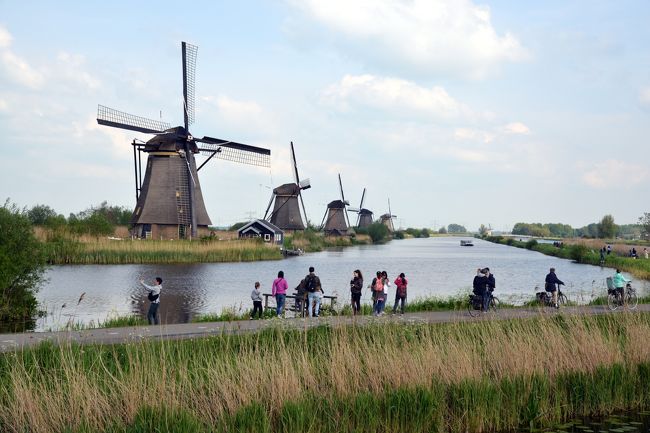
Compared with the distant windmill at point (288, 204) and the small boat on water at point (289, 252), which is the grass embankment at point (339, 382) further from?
the distant windmill at point (288, 204)

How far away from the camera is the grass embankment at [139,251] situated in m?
48.5

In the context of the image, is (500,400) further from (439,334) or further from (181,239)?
(181,239)

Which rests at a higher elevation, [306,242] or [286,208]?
[286,208]

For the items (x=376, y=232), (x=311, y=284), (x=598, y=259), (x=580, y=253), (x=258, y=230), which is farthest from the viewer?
(x=376, y=232)

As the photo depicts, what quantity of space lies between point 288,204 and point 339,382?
82882mm

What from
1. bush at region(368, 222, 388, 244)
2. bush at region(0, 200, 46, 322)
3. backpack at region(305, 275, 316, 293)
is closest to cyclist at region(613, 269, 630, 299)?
backpack at region(305, 275, 316, 293)

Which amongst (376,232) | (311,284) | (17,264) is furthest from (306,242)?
(311,284)

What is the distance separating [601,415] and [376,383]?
482 cm

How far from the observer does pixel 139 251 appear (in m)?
49.7

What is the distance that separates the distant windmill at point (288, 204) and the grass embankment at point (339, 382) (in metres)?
78.1

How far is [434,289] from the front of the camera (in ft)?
112

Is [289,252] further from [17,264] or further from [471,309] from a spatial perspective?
[471,309]

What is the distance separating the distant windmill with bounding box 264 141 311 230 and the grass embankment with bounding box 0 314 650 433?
78094 millimetres

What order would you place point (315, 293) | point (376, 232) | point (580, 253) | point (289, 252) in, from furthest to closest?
point (376, 232), point (289, 252), point (580, 253), point (315, 293)
